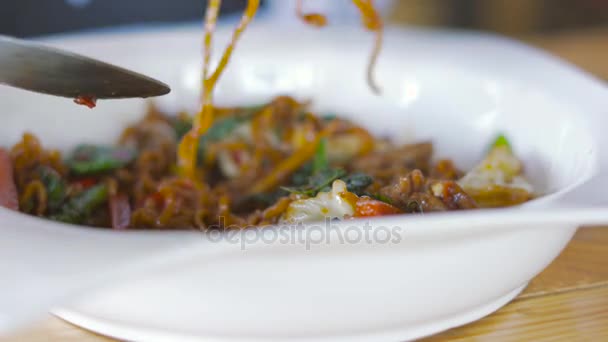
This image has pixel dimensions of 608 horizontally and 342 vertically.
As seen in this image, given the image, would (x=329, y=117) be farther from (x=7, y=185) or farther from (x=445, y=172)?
(x=7, y=185)

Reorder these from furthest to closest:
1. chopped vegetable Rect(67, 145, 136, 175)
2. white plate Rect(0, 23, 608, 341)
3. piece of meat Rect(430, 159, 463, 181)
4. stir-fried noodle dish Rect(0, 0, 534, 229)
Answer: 1. chopped vegetable Rect(67, 145, 136, 175)
2. piece of meat Rect(430, 159, 463, 181)
3. stir-fried noodle dish Rect(0, 0, 534, 229)
4. white plate Rect(0, 23, 608, 341)

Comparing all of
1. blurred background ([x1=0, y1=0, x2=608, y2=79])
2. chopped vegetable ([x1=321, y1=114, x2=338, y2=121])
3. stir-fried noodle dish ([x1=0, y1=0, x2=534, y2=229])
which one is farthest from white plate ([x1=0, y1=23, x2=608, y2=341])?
blurred background ([x1=0, y1=0, x2=608, y2=79])

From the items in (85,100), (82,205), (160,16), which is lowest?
(82,205)

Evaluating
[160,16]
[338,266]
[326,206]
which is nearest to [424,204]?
[326,206]

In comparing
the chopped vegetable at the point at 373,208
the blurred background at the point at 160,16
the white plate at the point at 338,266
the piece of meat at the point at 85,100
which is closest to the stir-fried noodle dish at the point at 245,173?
the chopped vegetable at the point at 373,208

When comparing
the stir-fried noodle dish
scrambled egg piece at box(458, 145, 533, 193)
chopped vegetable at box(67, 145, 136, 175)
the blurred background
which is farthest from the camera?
the blurred background

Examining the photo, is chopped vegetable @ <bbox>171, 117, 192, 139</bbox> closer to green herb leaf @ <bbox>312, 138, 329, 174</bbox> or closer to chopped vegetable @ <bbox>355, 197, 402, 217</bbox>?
green herb leaf @ <bbox>312, 138, 329, 174</bbox>

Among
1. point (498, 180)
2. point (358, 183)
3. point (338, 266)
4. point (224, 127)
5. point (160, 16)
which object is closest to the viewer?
point (338, 266)
